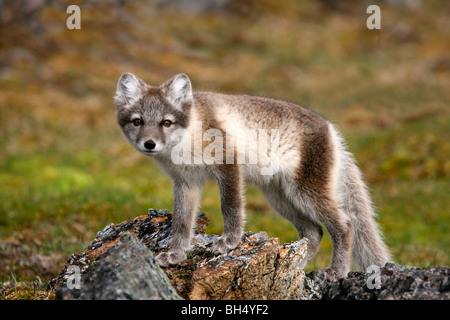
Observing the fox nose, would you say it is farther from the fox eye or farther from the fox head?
the fox eye

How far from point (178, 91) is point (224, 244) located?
180cm

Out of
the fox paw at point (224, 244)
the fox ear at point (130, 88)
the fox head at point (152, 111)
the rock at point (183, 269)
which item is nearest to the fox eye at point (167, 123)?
the fox head at point (152, 111)

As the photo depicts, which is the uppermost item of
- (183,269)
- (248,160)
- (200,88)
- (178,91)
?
(200,88)

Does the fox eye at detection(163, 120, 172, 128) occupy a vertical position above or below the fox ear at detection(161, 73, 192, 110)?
below

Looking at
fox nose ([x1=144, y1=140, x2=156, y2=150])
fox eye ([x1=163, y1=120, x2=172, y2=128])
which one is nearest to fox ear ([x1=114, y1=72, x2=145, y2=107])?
fox eye ([x1=163, y1=120, x2=172, y2=128])

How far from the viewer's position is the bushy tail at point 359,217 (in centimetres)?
609

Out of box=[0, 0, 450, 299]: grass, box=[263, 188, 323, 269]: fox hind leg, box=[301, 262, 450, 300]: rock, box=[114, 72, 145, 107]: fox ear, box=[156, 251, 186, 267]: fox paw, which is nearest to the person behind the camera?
box=[301, 262, 450, 300]: rock

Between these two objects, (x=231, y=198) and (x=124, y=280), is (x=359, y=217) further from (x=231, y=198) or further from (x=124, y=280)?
(x=124, y=280)

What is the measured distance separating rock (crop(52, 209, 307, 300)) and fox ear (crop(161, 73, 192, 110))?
148cm

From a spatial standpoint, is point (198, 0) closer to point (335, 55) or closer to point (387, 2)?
point (335, 55)

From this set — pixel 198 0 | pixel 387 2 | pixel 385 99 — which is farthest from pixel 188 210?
pixel 387 2

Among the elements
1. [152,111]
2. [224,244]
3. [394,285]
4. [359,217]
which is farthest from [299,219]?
[152,111]

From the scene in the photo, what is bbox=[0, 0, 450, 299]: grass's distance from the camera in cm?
922

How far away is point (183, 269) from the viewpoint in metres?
4.75
